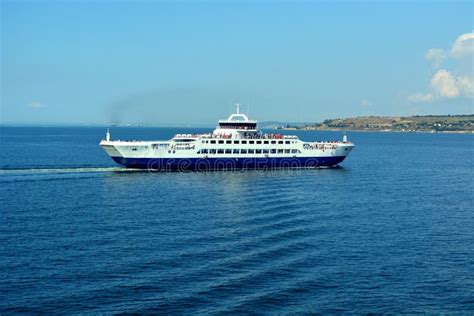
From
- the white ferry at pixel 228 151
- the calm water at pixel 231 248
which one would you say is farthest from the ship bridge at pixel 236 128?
the calm water at pixel 231 248

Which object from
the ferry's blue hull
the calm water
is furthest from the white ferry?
the calm water

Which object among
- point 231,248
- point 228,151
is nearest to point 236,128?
point 228,151

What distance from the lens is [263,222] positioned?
6738cm

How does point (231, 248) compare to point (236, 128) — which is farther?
point (236, 128)

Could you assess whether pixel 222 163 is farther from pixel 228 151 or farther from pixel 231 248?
pixel 231 248

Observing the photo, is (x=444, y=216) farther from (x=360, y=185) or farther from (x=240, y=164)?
(x=240, y=164)

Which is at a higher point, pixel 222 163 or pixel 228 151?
pixel 228 151

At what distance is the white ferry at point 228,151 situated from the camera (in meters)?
118

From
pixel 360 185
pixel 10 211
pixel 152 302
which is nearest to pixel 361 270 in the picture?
pixel 152 302

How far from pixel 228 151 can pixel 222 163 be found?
2816 millimetres

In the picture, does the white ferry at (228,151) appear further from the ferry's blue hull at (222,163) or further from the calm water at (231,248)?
the calm water at (231,248)

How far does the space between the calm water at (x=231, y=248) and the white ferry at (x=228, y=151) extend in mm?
18940

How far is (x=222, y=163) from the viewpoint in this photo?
123438 millimetres

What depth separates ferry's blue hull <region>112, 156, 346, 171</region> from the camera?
118m
